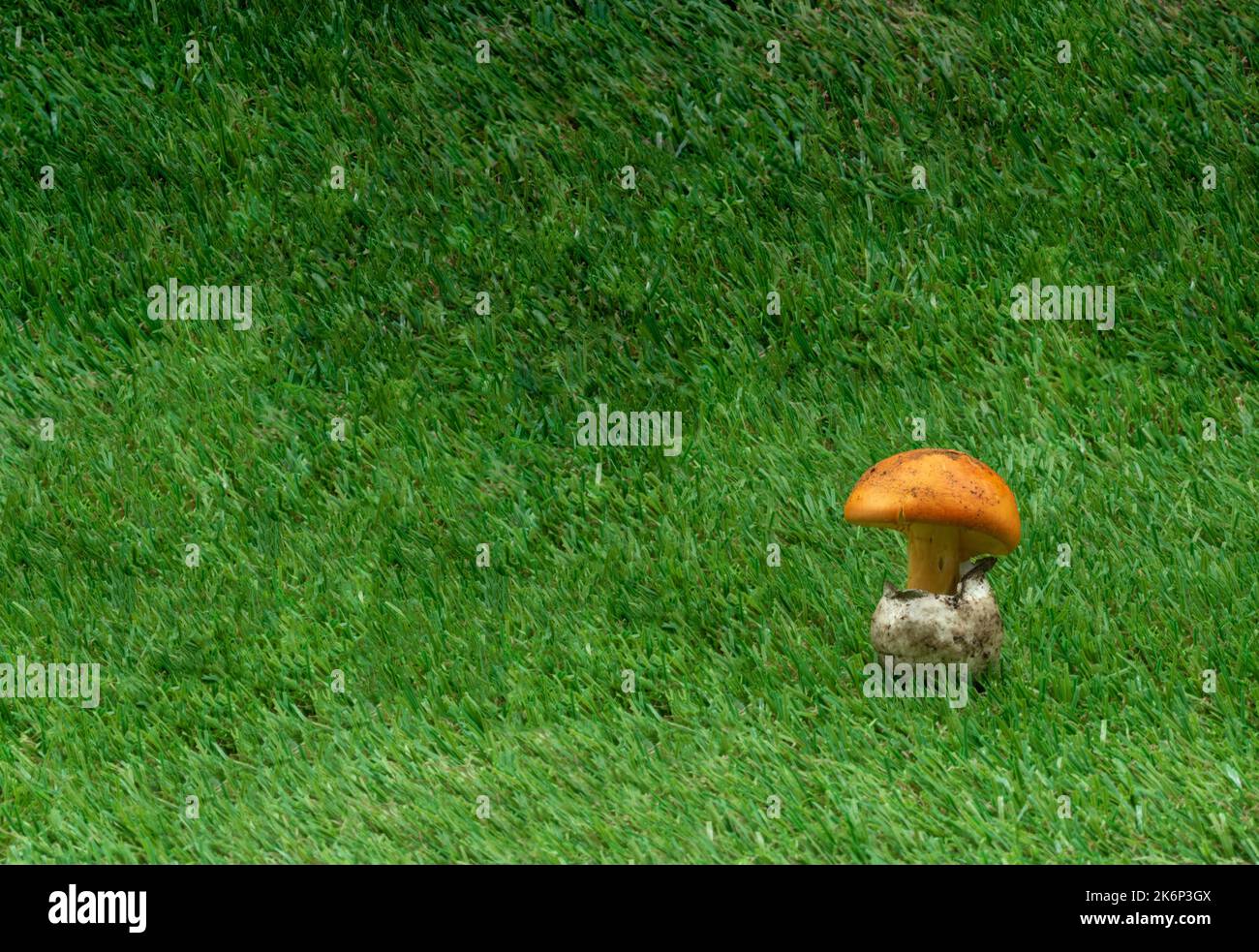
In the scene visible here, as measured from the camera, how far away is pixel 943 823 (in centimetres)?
427

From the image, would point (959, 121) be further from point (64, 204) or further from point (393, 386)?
point (64, 204)

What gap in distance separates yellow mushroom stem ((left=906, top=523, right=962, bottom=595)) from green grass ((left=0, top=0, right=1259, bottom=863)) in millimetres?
357

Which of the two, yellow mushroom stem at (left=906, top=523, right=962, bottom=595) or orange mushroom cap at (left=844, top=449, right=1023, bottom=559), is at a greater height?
orange mushroom cap at (left=844, top=449, right=1023, bottom=559)

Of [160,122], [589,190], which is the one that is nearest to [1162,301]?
[589,190]

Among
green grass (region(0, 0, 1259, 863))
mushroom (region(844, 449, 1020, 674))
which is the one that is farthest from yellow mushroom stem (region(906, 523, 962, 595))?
green grass (region(0, 0, 1259, 863))

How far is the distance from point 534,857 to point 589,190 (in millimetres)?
4305

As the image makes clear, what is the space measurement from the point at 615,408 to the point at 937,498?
240 cm

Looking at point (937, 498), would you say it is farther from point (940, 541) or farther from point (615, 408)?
point (615, 408)

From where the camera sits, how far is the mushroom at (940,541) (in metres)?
4.58

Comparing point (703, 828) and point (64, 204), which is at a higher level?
point (64, 204)

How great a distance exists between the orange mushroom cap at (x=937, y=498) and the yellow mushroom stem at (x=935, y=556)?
0.26 ft

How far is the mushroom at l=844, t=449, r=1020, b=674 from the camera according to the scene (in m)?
4.58

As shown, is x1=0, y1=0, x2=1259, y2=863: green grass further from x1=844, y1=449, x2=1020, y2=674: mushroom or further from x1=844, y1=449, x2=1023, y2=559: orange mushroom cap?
x1=844, y1=449, x2=1023, y2=559: orange mushroom cap

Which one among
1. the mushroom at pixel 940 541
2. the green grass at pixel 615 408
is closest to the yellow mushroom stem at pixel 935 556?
the mushroom at pixel 940 541
